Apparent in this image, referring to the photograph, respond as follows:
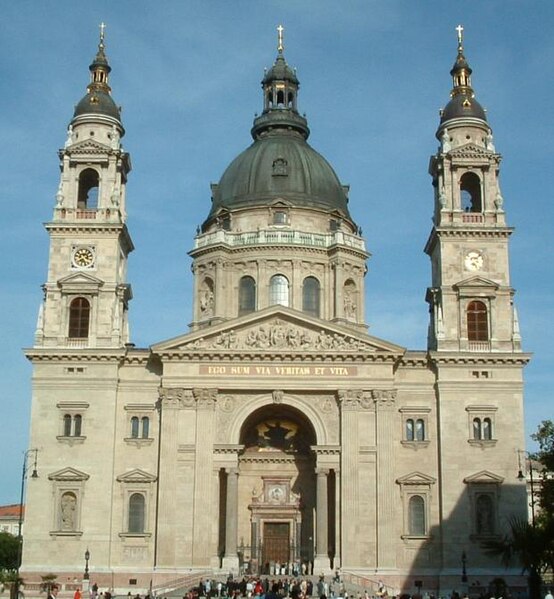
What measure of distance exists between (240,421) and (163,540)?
7702 millimetres

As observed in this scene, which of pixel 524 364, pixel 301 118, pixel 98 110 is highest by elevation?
pixel 301 118

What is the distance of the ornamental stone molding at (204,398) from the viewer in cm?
5906

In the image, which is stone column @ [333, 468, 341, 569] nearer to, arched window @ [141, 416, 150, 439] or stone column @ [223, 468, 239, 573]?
stone column @ [223, 468, 239, 573]

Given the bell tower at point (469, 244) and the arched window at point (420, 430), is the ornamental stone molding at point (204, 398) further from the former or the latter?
the bell tower at point (469, 244)

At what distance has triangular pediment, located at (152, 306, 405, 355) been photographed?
59.5 m

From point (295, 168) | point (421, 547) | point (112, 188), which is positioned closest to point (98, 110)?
point (112, 188)

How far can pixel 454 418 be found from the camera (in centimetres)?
5912

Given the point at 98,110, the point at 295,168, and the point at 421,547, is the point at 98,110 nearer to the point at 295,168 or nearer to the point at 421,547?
the point at 295,168

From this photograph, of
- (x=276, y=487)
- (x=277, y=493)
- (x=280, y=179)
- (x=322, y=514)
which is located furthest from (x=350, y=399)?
(x=280, y=179)

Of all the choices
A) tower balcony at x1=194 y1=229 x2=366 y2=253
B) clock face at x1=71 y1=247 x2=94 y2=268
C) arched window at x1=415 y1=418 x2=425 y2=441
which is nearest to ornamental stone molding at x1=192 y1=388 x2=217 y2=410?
clock face at x1=71 y1=247 x2=94 y2=268

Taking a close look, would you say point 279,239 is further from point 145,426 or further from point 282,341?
point 145,426

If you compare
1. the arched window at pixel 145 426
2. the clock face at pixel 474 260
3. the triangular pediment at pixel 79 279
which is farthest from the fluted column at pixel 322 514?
the triangular pediment at pixel 79 279

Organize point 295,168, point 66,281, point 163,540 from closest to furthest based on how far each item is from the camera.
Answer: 1. point 163,540
2. point 66,281
3. point 295,168

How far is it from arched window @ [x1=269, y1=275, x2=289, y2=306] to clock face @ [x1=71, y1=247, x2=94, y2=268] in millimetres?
12781
